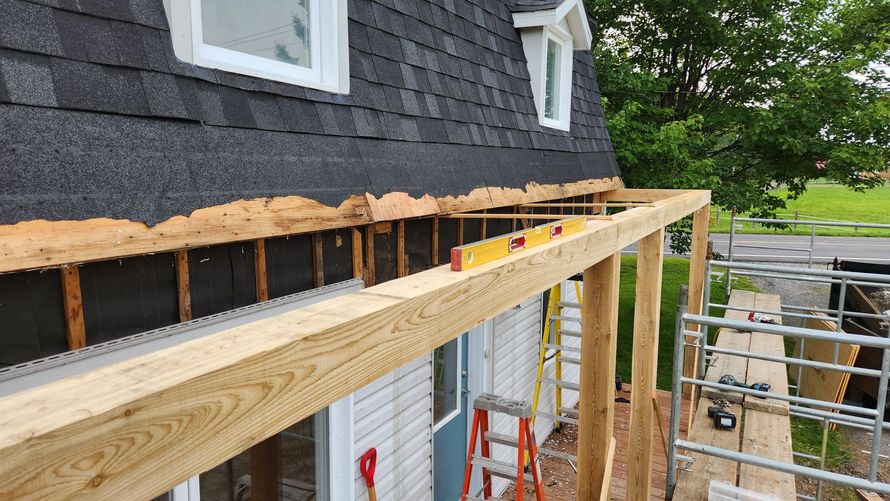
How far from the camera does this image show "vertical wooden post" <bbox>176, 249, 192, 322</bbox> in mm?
1864

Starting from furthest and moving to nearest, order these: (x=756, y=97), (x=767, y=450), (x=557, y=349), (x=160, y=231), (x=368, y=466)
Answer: (x=756, y=97), (x=557, y=349), (x=767, y=450), (x=368, y=466), (x=160, y=231)

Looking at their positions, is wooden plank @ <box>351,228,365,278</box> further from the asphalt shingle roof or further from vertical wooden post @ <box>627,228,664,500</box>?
vertical wooden post @ <box>627,228,664,500</box>

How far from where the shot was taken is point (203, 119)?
6.51 feet

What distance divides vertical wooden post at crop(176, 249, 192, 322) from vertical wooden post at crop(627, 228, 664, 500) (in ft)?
10.1

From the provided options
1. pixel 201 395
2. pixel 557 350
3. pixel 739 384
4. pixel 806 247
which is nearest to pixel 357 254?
pixel 201 395

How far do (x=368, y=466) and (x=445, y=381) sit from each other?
1.86m

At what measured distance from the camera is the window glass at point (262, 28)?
2191 millimetres

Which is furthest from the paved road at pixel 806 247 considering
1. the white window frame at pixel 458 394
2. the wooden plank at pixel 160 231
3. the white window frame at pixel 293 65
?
the wooden plank at pixel 160 231

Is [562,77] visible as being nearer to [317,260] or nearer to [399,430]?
[399,430]

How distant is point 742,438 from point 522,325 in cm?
307

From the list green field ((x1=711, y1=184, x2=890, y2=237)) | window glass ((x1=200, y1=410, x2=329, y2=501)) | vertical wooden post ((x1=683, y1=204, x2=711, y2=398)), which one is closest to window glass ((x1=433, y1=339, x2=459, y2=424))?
window glass ((x1=200, y1=410, x2=329, y2=501))

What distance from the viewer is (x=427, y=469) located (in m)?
4.64

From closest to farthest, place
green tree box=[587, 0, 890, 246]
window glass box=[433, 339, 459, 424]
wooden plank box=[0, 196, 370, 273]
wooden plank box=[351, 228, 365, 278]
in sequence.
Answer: wooden plank box=[0, 196, 370, 273], wooden plank box=[351, 228, 365, 278], window glass box=[433, 339, 459, 424], green tree box=[587, 0, 890, 246]

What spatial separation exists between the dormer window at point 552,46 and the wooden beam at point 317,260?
3.47 m
